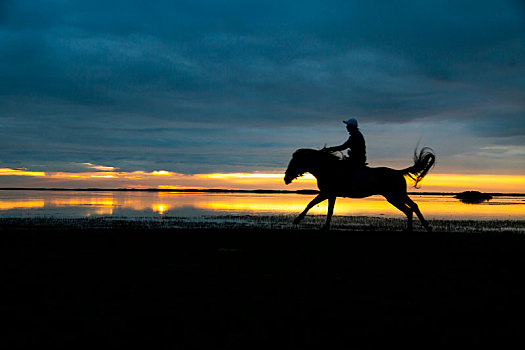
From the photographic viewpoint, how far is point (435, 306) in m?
4.92

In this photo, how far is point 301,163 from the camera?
1462 cm

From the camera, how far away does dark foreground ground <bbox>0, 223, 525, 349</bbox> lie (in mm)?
3902

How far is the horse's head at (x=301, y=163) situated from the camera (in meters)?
14.5

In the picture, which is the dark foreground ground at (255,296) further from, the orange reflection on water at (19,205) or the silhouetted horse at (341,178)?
the orange reflection on water at (19,205)

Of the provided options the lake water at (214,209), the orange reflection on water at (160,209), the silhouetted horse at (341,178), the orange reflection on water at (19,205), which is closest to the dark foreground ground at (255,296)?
the silhouetted horse at (341,178)

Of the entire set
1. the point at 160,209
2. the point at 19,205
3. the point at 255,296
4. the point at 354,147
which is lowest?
the point at 255,296

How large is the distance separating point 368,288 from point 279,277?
4.06ft

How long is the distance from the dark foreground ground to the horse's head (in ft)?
17.8

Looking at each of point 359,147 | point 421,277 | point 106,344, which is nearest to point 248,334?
point 106,344

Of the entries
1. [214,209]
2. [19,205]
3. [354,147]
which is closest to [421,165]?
[354,147]

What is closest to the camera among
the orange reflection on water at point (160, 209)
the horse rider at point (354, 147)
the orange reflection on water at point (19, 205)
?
the horse rider at point (354, 147)

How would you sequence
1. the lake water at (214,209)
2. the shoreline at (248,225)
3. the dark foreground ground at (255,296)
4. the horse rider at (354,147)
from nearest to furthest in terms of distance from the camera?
the dark foreground ground at (255,296), the horse rider at (354,147), the shoreline at (248,225), the lake water at (214,209)

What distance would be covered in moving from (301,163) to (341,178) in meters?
1.38

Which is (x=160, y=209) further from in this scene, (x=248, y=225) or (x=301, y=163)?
(x=301, y=163)
